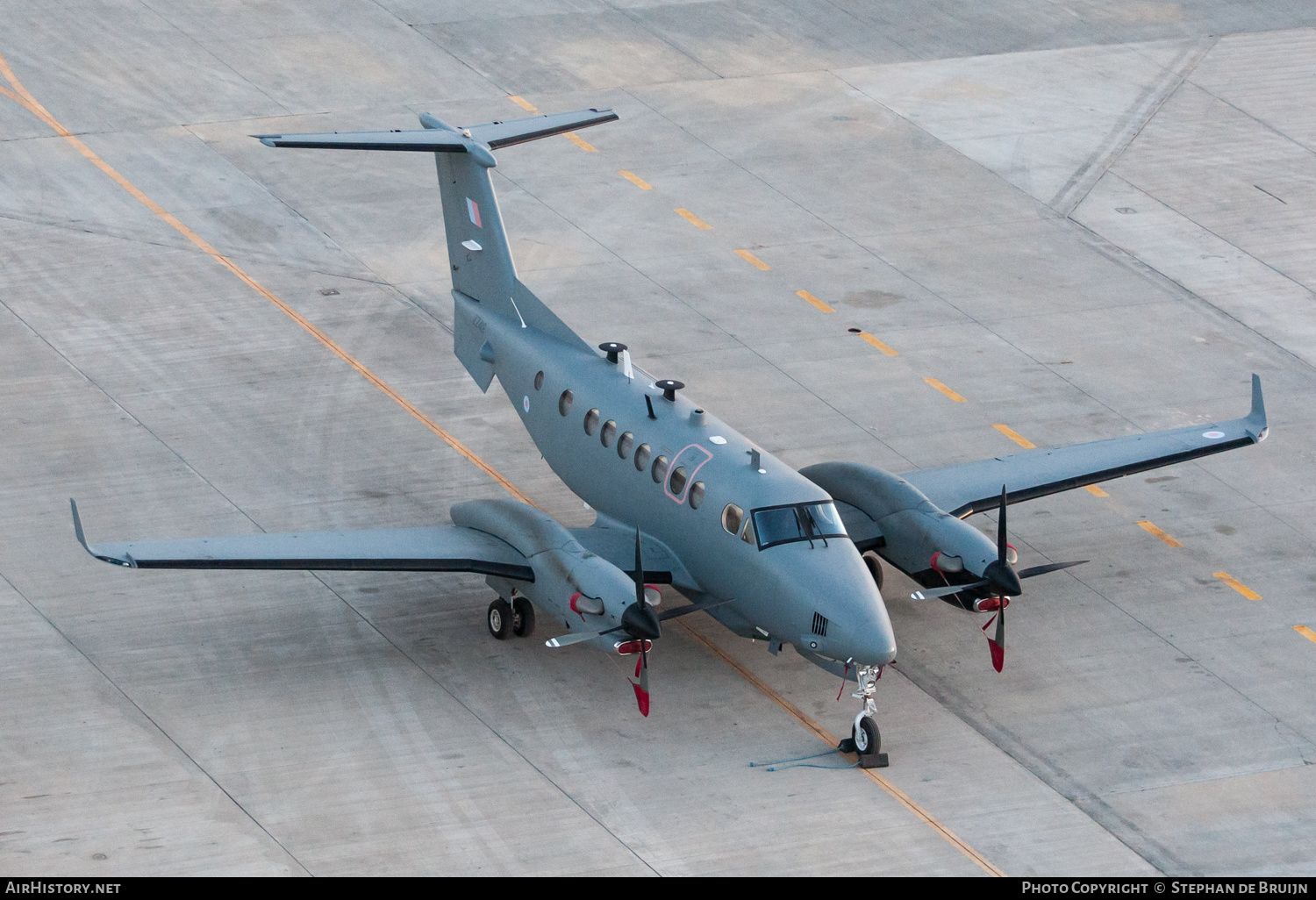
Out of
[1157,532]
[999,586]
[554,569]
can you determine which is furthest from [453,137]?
[1157,532]

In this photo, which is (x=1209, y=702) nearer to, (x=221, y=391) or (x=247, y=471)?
(x=247, y=471)

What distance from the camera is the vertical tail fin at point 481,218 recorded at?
28.2m

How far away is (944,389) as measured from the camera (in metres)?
33.2

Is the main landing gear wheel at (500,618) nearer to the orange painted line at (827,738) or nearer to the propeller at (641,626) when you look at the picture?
the orange painted line at (827,738)

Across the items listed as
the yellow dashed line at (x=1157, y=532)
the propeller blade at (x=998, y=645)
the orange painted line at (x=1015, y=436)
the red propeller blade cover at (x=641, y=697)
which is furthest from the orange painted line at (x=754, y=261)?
the red propeller blade cover at (x=641, y=697)

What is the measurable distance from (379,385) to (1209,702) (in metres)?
15.3

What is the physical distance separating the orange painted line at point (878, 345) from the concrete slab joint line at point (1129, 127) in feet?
26.3

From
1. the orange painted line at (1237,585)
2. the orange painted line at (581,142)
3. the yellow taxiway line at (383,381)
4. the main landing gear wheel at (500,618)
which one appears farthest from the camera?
the orange painted line at (581,142)

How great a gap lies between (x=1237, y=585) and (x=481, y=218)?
12502 mm

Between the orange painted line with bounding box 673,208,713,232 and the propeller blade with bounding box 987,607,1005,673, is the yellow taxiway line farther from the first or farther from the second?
the propeller blade with bounding box 987,607,1005,673

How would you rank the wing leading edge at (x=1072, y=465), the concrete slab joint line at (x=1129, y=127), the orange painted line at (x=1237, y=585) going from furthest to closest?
1. the concrete slab joint line at (x=1129, y=127)
2. the orange painted line at (x=1237, y=585)
3. the wing leading edge at (x=1072, y=465)

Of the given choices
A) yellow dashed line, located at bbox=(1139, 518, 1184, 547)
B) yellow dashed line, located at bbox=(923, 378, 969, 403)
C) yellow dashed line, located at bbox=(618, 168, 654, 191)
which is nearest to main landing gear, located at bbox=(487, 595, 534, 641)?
yellow dashed line, located at bbox=(1139, 518, 1184, 547)

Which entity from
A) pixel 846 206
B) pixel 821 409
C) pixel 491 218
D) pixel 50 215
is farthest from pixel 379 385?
pixel 846 206

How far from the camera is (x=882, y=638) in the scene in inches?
874
